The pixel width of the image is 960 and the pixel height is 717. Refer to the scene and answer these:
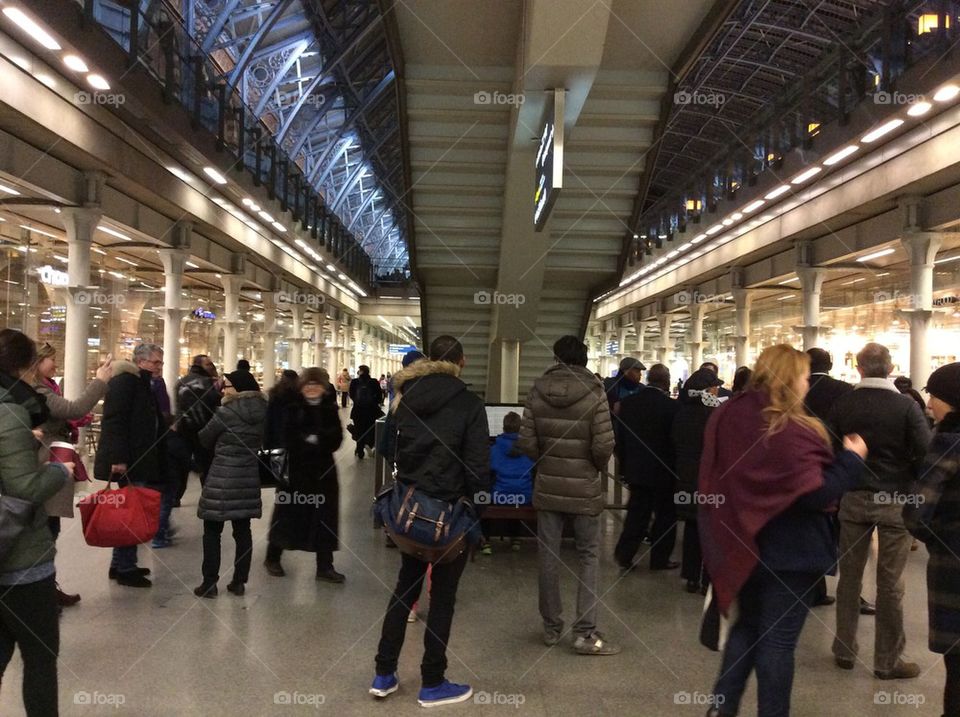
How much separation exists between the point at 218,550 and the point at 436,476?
2.70 m

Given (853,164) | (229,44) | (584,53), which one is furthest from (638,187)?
(229,44)

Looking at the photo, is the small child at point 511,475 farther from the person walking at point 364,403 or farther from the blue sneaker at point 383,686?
the person walking at point 364,403

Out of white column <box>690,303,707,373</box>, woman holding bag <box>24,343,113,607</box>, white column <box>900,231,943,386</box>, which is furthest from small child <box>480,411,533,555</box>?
white column <box>690,303,707,373</box>

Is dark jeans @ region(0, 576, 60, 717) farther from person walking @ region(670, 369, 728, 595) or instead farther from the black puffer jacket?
person walking @ region(670, 369, 728, 595)

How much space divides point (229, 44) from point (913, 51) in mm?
19829

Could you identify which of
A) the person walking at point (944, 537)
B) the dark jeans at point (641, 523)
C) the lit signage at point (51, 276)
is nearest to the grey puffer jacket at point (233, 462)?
the dark jeans at point (641, 523)

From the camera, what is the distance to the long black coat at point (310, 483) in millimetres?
6215

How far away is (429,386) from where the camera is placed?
3.99m

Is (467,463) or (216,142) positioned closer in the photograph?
(467,463)

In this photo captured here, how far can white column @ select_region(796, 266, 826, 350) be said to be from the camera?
57.4 ft

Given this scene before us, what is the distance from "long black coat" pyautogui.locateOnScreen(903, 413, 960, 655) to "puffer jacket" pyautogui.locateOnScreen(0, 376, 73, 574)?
3.48 metres

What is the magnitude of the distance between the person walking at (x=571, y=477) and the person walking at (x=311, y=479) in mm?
2114

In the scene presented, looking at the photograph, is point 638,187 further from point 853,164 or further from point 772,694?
point 772,694

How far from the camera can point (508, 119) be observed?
9938 mm
